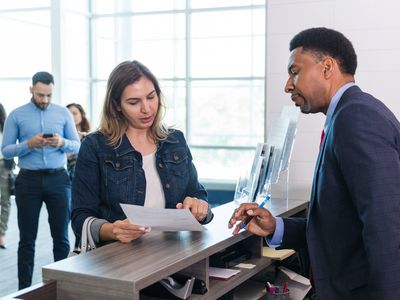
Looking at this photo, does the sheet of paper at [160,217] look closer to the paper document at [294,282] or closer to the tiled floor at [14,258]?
the paper document at [294,282]

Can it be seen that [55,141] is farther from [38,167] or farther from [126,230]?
[126,230]

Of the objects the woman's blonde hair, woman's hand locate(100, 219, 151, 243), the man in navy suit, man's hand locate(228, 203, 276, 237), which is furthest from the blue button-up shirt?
the man in navy suit

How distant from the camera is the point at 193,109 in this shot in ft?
30.5

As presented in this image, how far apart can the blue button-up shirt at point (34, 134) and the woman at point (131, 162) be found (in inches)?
86.5

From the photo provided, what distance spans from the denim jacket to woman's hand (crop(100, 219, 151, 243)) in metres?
0.13

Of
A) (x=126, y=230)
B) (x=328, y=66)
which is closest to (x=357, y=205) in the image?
(x=328, y=66)

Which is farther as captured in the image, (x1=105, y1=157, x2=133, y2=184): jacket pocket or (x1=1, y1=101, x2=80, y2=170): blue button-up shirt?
(x1=1, y1=101, x2=80, y2=170): blue button-up shirt

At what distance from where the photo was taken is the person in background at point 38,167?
4.01 metres

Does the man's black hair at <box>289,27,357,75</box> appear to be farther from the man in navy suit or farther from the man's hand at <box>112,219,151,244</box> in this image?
the man's hand at <box>112,219,151,244</box>

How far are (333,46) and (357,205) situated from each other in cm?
51

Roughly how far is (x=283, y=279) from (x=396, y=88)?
1.31 meters

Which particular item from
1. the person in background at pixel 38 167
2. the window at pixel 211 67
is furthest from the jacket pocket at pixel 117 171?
the window at pixel 211 67

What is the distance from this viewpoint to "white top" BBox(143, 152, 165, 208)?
202cm

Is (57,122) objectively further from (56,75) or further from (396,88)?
(56,75)
